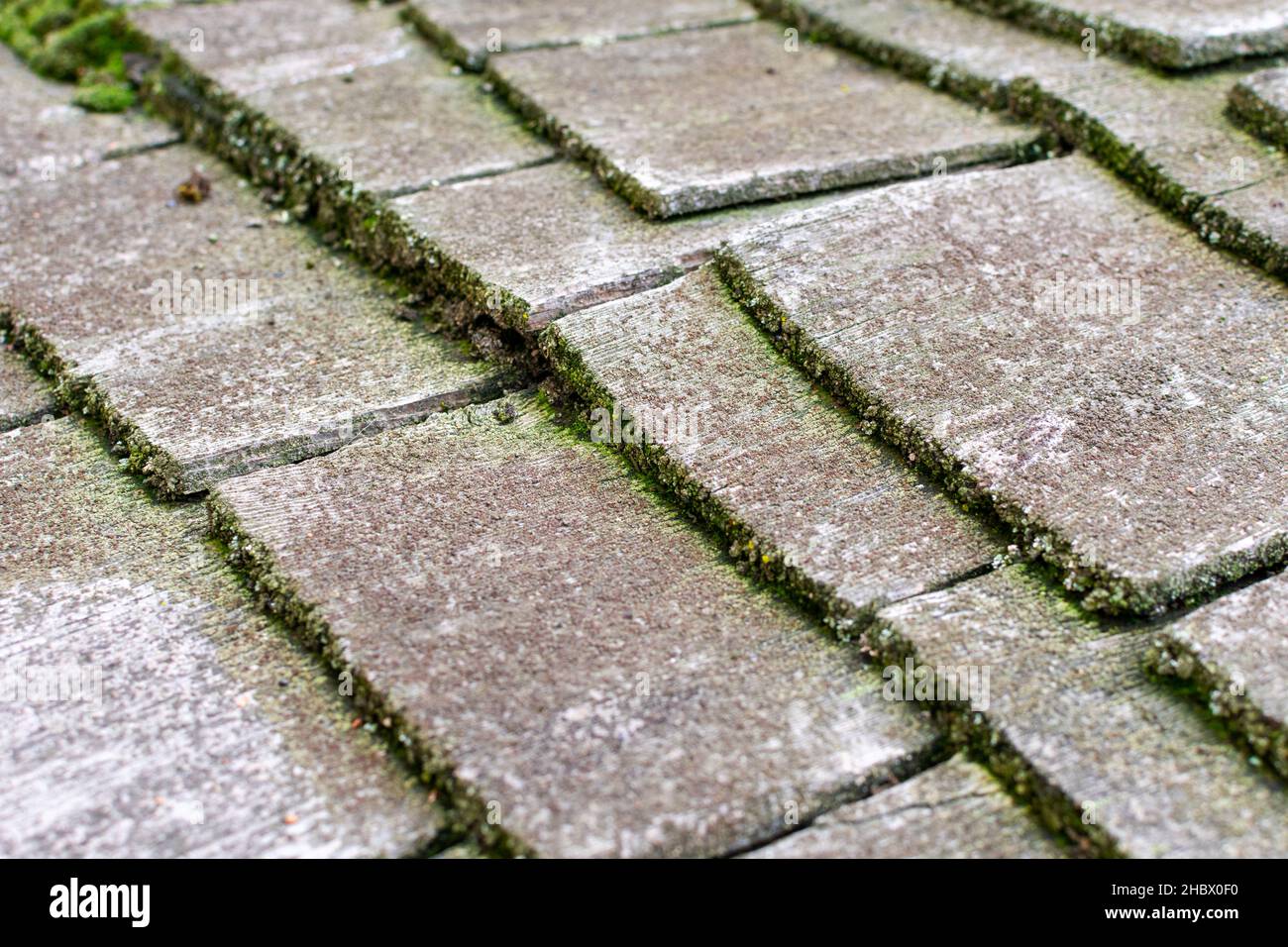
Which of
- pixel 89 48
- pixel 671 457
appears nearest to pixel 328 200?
pixel 671 457

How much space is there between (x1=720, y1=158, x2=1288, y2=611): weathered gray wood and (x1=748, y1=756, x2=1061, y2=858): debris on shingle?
43cm

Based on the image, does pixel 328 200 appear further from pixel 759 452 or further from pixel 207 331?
pixel 759 452

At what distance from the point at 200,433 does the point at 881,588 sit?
1.41 meters

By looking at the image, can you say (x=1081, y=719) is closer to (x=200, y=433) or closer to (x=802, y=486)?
(x=802, y=486)

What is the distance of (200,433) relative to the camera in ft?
8.30

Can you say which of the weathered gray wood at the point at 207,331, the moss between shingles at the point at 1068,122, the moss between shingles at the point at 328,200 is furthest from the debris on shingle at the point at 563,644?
the moss between shingles at the point at 1068,122

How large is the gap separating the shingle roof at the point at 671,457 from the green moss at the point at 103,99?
1.08ft

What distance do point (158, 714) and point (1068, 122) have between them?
8.52 feet

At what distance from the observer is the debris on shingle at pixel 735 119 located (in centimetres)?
305

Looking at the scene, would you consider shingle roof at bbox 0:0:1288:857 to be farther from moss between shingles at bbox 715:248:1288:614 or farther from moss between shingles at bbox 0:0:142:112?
moss between shingles at bbox 0:0:142:112

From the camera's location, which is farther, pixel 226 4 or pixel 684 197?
pixel 226 4

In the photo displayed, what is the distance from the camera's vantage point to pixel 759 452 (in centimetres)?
237
